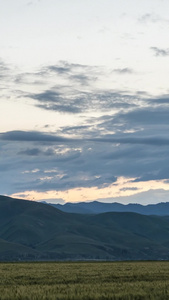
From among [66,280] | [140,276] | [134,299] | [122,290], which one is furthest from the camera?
[140,276]

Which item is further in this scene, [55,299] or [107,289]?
[107,289]

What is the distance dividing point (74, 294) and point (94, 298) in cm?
167

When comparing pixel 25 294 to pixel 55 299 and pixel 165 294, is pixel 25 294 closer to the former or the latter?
pixel 55 299

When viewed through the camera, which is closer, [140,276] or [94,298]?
[94,298]

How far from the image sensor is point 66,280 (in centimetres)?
4716

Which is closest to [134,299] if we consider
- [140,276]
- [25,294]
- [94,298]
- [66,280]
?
[94,298]

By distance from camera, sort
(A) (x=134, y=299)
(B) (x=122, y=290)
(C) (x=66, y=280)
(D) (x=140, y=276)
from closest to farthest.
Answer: (A) (x=134, y=299), (B) (x=122, y=290), (C) (x=66, y=280), (D) (x=140, y=276)

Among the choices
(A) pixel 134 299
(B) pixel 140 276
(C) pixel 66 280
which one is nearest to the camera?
(A) pixel 134 299

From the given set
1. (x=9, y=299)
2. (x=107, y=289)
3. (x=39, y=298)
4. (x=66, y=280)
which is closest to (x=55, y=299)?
(x=39, y=298)

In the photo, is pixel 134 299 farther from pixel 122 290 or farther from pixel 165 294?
pixel 122 290

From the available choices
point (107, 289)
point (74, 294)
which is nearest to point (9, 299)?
point (74, 294)

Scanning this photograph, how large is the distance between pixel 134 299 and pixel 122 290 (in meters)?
4.64

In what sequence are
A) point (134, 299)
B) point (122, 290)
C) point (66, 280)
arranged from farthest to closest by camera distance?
point (66, 280) < point (122, 290) < point (134, 299)

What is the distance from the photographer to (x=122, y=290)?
108 ft
